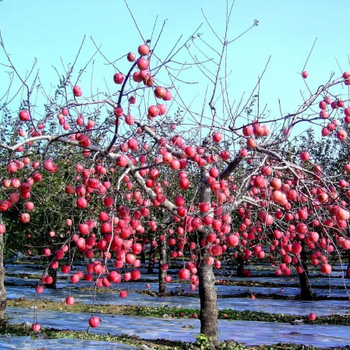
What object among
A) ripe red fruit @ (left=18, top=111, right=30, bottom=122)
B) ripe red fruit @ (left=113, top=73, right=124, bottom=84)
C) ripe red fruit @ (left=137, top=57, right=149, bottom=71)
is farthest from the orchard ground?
ripe red fruit @ (left=137, top=57, right=149, bottom=71)

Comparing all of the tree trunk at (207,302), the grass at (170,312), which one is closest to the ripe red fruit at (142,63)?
the tree trunk at (207,302)

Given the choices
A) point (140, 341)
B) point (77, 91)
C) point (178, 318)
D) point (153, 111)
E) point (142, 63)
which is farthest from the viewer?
point (178, 318)

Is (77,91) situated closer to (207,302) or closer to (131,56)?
(131,56)

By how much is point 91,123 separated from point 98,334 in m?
4.95

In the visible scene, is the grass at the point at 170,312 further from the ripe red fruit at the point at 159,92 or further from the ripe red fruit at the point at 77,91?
the ripe red fruit at the point at 159,92

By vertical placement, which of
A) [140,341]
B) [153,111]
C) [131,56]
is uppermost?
[131,56]

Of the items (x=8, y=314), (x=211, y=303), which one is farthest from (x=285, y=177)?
(x=8, y=314)

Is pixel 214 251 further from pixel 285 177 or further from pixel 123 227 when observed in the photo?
pixel 285 177

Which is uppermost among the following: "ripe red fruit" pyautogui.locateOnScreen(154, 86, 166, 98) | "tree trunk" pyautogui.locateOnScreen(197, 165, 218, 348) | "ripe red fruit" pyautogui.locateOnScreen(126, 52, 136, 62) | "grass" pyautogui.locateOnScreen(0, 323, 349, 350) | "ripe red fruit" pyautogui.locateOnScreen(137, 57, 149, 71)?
"ripe red fruit" pyautogui.locateOnScreen(126, 52, 136, 62)

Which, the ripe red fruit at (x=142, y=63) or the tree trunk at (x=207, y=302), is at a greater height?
the ripe red fruit at (x=142, y=63)

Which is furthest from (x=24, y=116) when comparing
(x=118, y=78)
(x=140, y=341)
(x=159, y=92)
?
(x=140, y=341)

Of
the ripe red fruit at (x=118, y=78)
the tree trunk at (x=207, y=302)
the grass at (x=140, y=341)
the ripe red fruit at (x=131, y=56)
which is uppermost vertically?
the ripe red fruit at (x=131, y=56)

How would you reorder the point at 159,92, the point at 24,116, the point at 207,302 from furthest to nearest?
the point at 207,302 < the point at 24,116 < the point at 159,92

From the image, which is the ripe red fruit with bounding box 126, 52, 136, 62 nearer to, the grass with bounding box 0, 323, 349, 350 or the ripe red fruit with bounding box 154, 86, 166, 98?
the ripe red fruit with bounding box 154, 86, 166, 98
